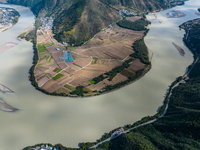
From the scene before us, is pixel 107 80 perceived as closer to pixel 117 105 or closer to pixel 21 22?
pixel 117 105

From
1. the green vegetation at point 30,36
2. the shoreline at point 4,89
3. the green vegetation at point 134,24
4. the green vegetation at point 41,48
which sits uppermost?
the green vegetation at point 134,24

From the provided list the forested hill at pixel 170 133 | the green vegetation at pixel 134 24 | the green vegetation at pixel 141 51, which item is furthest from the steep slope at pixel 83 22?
the forested hill at pixel 170 133

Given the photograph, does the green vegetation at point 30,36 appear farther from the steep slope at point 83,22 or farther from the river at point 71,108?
the river at point 71,108

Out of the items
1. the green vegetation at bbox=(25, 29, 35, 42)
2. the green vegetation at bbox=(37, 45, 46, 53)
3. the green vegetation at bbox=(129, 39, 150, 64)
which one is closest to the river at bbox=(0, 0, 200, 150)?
the green vegetation at bbox=(129, 39, 150, 64)

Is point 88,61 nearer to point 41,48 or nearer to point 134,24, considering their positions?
point 41,48

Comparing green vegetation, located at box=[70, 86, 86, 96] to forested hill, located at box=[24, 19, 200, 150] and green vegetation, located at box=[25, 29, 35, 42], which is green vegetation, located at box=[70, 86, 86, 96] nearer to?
forested hill, located at box=[24, 19, 200, 150]

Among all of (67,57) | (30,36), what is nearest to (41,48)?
(67,57)
